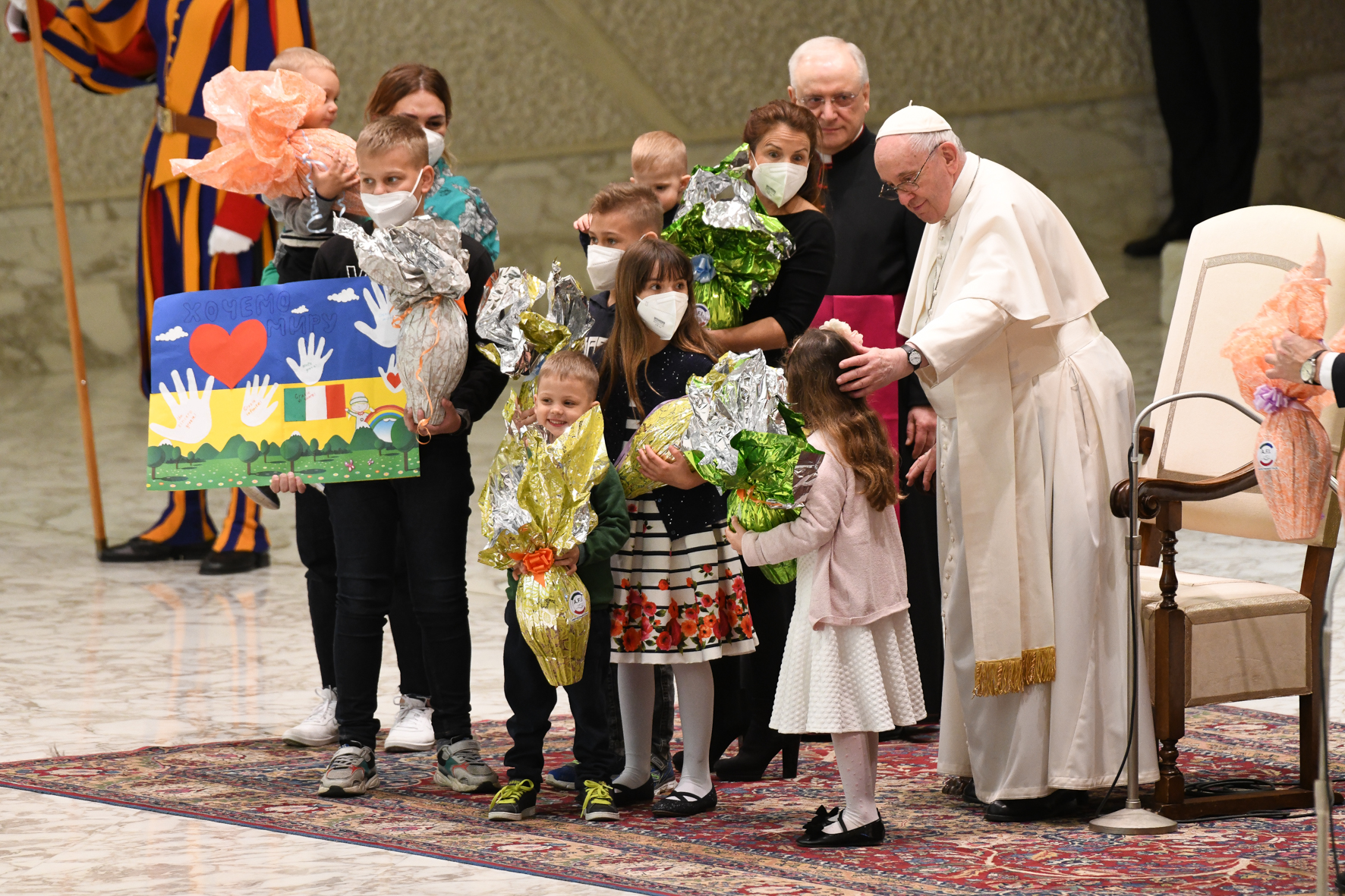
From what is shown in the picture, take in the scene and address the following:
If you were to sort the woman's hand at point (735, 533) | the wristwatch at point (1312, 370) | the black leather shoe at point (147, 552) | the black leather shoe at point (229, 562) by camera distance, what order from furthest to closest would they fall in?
1. the black leather shoe at point (147, 552)
2. the black leather shoe at point (229, 562)
3. the woman's hand at point (735, 533)
4. the wristwatch at point (1312, 370)

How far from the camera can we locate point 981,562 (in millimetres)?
3533

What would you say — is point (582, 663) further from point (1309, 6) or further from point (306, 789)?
point (1309, 6)

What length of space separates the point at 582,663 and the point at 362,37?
7943mm

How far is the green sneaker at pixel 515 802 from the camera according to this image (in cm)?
344

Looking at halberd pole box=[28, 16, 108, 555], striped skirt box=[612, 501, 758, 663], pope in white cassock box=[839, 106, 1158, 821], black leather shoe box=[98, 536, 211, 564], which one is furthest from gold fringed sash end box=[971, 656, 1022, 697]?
halberd pole box=[28, 16, 108, 555]

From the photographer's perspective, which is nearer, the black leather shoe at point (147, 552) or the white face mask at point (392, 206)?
the white face mask at point (392, 206)

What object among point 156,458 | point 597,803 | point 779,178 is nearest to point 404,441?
point 156,458

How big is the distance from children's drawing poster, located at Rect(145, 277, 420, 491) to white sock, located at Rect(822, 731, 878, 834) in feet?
3.58

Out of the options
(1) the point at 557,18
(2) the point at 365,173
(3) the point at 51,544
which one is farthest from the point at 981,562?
(1) the point at 557,18

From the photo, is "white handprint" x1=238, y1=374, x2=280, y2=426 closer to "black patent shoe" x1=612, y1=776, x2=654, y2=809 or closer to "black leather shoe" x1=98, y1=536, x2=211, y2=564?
"black patent shoe" x1=612, y1=776, x2=654, y2=809

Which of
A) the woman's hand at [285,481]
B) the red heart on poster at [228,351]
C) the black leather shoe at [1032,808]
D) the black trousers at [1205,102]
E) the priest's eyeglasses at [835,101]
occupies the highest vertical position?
the black trousers at [1205,102]

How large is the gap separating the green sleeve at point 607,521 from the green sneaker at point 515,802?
1.50 feet

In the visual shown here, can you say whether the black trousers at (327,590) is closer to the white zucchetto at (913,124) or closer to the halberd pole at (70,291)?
the white zucchetto at (913,124)

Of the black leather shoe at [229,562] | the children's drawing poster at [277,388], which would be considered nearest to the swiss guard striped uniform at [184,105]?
the black leather shoe at [229,562]
